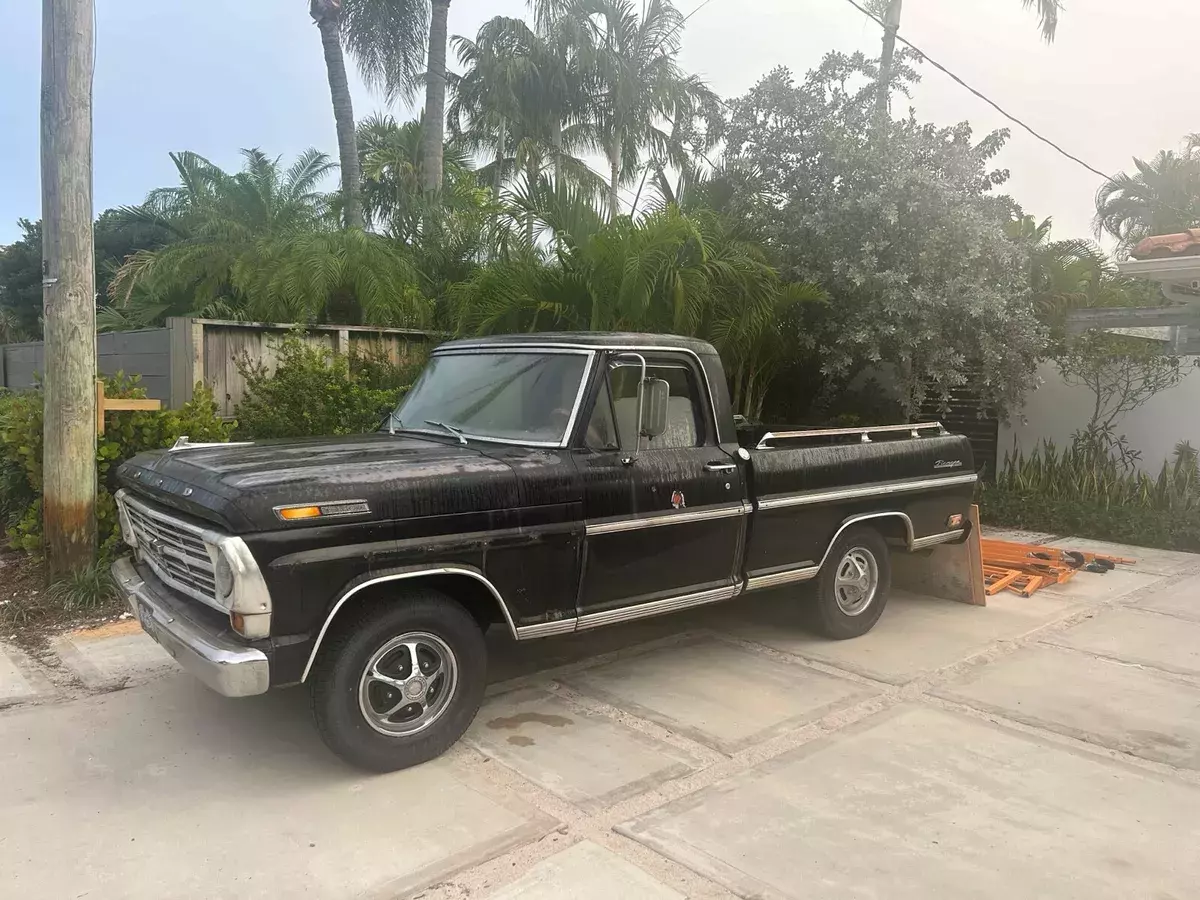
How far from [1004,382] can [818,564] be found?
581 centimetres

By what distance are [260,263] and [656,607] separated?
28.0 feet

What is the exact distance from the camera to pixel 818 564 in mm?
5859

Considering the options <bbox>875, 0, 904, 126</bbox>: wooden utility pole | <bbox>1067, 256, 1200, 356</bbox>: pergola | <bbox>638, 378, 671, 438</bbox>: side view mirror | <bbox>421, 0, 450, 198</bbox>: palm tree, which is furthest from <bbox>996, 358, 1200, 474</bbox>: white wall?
<bbox>421, 0, 450, 198</bbox>: palm tree

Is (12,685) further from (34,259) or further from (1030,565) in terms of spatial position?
(34,259)

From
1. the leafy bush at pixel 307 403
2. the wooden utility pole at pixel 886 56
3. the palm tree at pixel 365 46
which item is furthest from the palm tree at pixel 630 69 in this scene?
the leafy bush at pixel 307 403

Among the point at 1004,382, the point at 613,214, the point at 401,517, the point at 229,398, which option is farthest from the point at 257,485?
the point at 1004,382

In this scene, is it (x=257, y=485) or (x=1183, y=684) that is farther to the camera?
(x=1183, y=684)

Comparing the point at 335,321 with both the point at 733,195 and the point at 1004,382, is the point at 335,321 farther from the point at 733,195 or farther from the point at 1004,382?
the point at 1004,382

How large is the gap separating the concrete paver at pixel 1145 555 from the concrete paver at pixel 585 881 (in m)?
7.30

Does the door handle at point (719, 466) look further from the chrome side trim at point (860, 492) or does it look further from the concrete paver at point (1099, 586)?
the concrete paver at point (1099, 586)

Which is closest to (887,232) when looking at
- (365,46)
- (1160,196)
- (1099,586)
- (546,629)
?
(1099,586)

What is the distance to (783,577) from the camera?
18.4 ft

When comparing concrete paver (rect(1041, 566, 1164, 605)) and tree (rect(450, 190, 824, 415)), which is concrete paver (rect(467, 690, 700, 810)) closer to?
concrete paver (rect(1041, 566, 1164, 605))

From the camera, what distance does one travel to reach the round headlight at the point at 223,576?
3.53 meters
